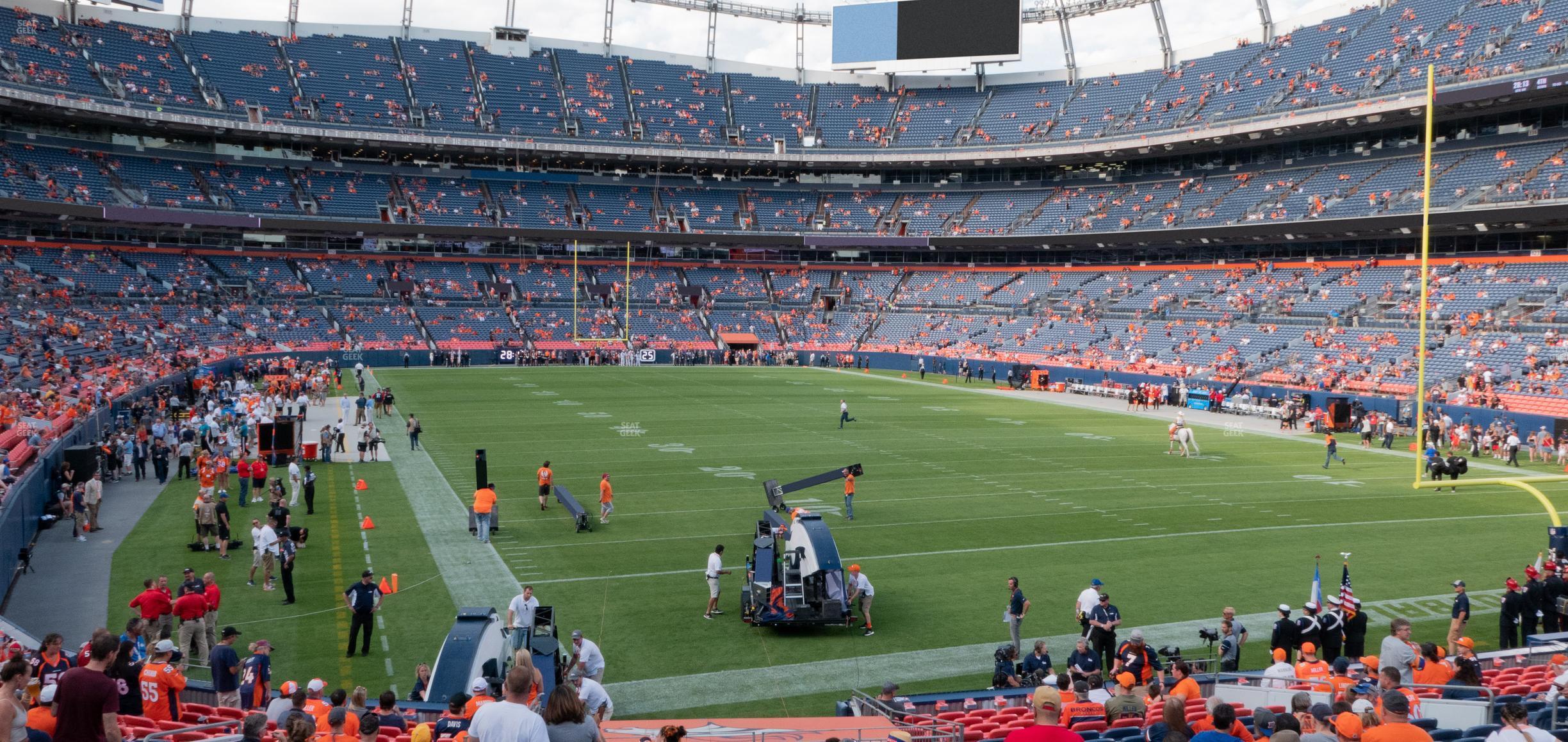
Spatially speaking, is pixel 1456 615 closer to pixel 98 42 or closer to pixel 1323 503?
pixel 1323 503

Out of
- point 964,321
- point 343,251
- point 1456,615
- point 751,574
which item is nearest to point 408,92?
point 343,251

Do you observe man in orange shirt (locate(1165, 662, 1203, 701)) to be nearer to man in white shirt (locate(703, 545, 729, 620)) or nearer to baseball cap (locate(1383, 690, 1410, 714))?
baseball cap (locate(1383, 690, 1410, 714))

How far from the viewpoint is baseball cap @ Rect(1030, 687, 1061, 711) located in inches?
215

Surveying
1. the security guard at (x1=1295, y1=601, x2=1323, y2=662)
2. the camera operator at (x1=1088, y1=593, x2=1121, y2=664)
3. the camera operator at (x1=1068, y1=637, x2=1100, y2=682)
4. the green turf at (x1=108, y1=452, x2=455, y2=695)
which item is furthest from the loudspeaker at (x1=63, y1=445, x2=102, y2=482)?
the security guard at (x1=1295, y1=601, x2=1323, y2=662)

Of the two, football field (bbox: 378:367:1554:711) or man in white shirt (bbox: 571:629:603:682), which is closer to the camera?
man in white shirt (bbox: 571:629:603:682)

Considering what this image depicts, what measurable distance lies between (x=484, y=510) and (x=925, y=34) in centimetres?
7196

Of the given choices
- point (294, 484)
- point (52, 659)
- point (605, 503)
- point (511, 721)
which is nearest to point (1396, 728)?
point (511, 721)

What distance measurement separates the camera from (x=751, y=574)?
17.0 m

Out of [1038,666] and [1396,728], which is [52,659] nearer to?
[1038,666]

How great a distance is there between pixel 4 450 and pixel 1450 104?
60.6 m

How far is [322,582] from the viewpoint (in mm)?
18484

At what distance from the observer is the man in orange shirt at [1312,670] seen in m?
10.8

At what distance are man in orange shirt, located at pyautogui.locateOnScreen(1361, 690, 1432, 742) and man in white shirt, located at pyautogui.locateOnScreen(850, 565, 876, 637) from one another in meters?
9.65

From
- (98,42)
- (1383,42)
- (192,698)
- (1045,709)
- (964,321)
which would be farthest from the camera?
(964,321)
